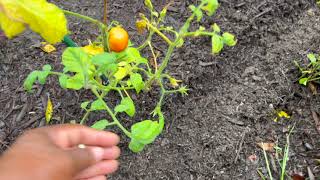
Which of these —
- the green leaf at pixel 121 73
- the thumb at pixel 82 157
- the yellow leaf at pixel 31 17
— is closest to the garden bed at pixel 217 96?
the green leaf at pixel 121 73

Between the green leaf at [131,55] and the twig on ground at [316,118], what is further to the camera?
the twig on ground at [316,118]

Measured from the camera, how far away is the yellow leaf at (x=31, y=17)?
1.03 m

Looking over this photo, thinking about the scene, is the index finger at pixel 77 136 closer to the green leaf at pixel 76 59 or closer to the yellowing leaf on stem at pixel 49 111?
the green leaf at pixel 76 59

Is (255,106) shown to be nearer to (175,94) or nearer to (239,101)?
(239,101)

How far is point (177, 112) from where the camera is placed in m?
1.96

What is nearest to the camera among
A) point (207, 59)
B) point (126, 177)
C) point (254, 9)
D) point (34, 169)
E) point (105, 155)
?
point (34, 169)

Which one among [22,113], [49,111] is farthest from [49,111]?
[22,113]

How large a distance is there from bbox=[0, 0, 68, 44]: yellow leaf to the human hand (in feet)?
0.95

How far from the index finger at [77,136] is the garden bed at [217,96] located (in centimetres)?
46

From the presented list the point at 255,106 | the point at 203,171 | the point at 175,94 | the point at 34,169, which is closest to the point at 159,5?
the point at 175,94

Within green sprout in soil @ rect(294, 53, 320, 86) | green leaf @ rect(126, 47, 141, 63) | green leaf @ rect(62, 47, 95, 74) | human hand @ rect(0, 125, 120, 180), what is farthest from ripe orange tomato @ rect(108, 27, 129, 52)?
green sprout in soil @ rect(294, 53, 320, 86)

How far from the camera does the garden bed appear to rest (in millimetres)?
1859

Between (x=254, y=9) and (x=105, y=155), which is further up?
(x=254, y=9)

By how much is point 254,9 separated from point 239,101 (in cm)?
58
